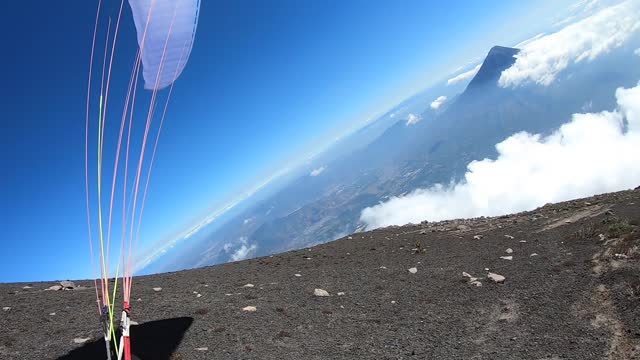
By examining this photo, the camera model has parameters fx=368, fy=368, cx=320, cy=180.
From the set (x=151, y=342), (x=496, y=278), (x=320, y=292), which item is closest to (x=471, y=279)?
(x=496, y=278)

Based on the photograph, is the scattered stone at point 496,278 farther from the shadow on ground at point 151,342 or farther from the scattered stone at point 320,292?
the shadow on ground at point 151,342

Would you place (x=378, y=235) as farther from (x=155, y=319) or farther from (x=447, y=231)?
(x=155, y=319)

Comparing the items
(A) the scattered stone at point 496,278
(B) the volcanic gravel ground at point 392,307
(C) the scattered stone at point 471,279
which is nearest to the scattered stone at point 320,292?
(B) the volcanic gravel ground at point 392,307

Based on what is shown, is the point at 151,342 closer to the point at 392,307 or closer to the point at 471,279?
the point at 392,307

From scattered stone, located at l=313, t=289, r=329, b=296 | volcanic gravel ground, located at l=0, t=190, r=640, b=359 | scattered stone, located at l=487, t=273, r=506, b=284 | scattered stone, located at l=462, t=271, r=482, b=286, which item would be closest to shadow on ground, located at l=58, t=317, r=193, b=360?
volcanic gravel ground, located at l=0, t=190, r=640, b=359

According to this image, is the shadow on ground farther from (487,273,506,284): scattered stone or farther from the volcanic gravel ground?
(487,273,506,284): scattered stone
